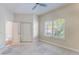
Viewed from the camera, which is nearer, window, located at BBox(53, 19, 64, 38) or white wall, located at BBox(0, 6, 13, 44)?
white wall, located at BBox(0, 6, 13, 44)

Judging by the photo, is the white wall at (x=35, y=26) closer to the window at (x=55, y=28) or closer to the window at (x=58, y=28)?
the window at (x=55, y=28)

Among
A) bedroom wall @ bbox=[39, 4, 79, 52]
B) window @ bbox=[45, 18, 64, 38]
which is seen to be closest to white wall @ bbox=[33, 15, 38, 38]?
bedroom wall @ bbox=[39, 4, 79, 52]

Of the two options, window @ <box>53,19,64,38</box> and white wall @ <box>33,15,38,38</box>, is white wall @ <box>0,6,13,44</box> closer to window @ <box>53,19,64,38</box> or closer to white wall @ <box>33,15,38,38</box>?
white wall @ <box>33,15,38,38</box>

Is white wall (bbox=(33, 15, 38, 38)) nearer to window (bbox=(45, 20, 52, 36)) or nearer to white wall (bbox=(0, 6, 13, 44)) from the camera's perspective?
window (bbox=(45, 20, 52, 36))

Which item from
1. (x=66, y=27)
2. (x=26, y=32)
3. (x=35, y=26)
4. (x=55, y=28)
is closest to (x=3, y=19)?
(x=26, y=32)

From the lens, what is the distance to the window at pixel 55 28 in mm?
2111

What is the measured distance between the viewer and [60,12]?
7.29ft

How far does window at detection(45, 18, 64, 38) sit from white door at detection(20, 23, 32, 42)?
Result: 367 mm

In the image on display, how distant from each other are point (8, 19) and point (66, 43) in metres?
1.26

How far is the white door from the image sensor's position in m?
2.11
